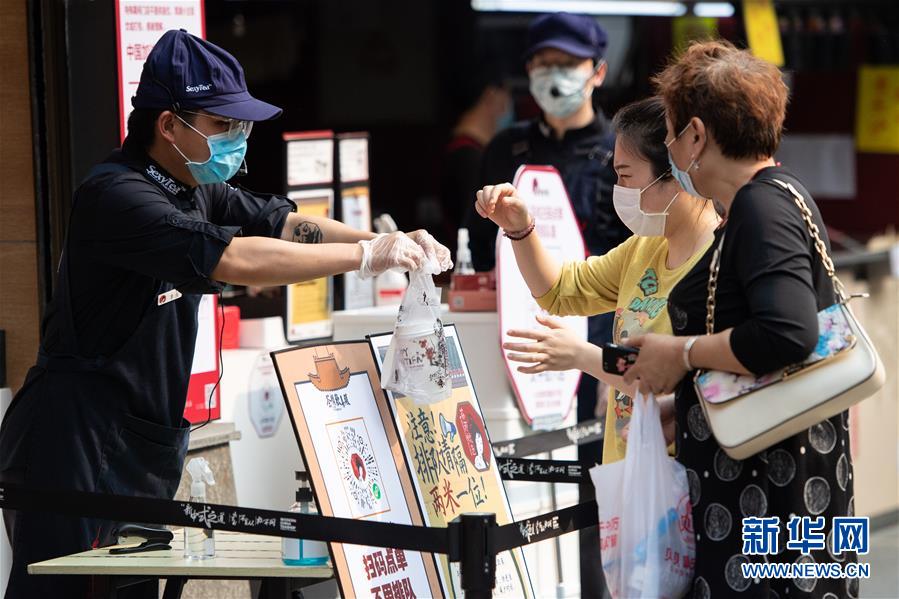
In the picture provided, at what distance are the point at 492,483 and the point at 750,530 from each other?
98cm

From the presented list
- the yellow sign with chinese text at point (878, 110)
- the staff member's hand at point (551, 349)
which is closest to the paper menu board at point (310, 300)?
the staff member's hand at point (551, 349)

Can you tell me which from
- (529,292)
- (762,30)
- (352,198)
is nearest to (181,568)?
(529,292)

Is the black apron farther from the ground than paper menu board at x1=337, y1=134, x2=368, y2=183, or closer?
closer

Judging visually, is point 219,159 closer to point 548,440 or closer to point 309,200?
point 548,440

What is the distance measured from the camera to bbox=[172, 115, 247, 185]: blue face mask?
3.23 meters

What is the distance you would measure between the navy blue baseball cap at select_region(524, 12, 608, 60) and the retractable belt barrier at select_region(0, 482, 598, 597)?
266 centimetres

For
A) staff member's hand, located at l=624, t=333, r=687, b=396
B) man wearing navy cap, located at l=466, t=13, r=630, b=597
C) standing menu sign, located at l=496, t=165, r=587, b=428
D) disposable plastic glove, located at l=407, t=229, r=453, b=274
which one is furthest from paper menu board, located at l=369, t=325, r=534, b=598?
man wearing navy cap, located at l=466, t=13, r=630, b=597

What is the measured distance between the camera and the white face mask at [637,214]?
10.2 ft

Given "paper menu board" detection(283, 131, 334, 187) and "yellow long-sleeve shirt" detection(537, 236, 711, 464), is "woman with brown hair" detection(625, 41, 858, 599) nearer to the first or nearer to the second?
"yellow long-sleeve shirt" detection(537, 236, 711, 464)

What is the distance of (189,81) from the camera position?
10.4 feet

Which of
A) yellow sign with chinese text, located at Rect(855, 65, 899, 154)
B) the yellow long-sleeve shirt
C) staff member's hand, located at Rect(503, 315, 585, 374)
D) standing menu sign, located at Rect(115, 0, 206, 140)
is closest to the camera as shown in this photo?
staff member's hand, located at Rect(503, 315, 585, 374)

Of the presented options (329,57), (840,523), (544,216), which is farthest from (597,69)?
(329,57)

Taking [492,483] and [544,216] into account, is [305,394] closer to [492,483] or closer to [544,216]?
[492,483]

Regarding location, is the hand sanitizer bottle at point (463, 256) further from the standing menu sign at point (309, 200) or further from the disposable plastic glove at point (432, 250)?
the disposable plastic glove at point (432, 250)
